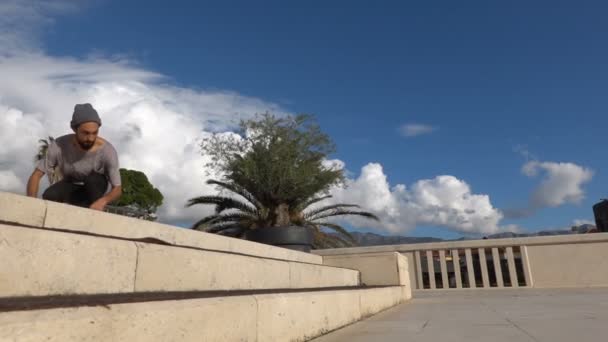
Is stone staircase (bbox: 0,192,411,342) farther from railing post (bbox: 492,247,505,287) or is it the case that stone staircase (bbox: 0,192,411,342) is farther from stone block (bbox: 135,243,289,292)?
railing post (bbox: 492,247,505,287)

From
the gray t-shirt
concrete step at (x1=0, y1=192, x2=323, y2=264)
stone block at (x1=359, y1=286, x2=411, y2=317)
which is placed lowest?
stone block at (x1=359, y1=286, x2=411, y2=317)

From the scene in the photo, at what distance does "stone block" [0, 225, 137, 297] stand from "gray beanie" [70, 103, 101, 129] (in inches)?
59.7

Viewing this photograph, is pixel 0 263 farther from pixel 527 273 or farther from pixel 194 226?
pixel 194 226

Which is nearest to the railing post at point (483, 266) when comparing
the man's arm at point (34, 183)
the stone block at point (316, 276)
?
the stone block at point (316, 276)

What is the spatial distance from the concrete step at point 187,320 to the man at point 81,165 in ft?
5.10

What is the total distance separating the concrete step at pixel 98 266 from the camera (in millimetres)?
1283

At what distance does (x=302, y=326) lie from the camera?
2.44 m

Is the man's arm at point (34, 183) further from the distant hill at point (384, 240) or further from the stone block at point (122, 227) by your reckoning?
the distant hill at point (384, 240)

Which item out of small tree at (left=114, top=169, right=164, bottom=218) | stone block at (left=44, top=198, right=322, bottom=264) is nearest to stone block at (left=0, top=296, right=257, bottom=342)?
stone block at (left=44, top=198, right=322, bottom=264)

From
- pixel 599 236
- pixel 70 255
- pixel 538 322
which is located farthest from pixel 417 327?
pixel 599 236

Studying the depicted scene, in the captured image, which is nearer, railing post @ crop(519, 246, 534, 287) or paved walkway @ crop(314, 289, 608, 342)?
paved walkway @ crop(314, 289, 608, 342)

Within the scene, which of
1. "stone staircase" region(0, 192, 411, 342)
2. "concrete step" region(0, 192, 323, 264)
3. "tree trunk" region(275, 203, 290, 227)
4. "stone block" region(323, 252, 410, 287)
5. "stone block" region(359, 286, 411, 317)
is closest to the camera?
"stone staircase" region(0, 192, 411, 342)

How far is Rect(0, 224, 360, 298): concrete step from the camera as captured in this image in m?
1.28

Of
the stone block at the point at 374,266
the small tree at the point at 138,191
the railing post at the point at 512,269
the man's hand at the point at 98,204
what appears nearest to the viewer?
the man's hand at the point at 98,204
